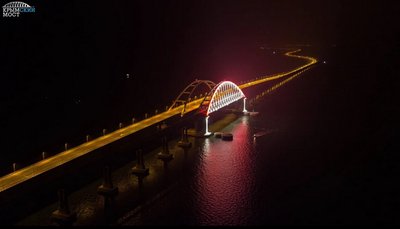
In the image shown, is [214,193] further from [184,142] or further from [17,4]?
[17,4]

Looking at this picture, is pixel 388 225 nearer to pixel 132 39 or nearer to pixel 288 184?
pixel 288 184

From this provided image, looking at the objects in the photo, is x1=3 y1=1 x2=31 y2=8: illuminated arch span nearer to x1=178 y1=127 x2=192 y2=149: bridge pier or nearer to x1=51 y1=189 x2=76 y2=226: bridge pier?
x1=178 y1=127 x2=192 y2=149: bridge pier

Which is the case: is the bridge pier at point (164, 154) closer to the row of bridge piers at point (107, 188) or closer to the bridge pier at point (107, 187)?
the row of bridge piers at point (107, 188)

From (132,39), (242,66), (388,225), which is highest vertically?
(132,39)

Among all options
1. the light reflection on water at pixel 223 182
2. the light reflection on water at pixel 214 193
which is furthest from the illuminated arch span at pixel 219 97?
the light reflection on water at pixel 214 193

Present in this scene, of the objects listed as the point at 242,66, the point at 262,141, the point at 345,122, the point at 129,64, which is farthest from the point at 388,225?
the point at 242,66

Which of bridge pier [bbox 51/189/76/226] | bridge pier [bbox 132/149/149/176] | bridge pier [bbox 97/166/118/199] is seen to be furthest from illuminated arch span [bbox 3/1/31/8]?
bridge pier [bbox 51/189/76/226]

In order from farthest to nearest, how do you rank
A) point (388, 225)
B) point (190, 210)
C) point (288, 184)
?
1. point (288, 184)
2. point (190, 210)
3. point (388, 225)
